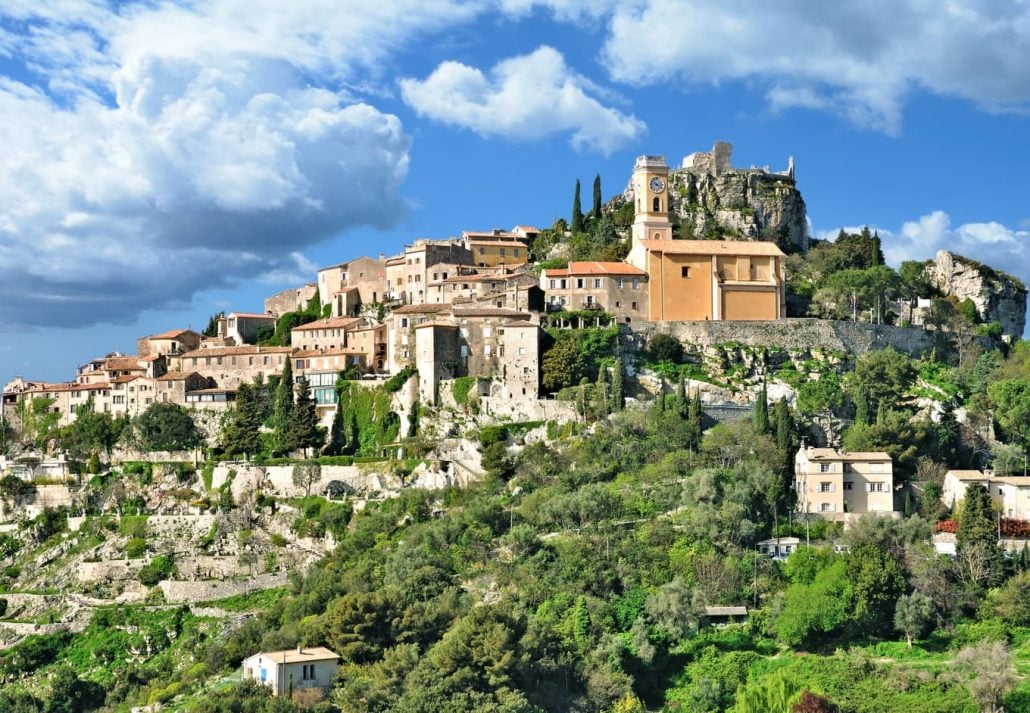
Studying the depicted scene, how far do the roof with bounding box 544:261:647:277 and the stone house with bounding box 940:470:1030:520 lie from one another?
20828mm

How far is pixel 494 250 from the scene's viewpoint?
89.0m

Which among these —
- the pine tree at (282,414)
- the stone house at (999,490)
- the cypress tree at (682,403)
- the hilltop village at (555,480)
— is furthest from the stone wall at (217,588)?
the stone house at (999,490)

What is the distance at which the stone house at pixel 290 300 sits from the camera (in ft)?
295

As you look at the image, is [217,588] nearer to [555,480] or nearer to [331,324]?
[555,480]

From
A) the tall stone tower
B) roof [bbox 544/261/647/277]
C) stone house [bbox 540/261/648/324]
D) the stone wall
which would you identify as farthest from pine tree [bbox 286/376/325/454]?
the tall stone tower

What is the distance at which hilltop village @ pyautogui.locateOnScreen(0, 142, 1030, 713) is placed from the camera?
51.5m

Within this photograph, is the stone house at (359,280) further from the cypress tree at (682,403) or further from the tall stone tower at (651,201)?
the cypress tree at (682,403)

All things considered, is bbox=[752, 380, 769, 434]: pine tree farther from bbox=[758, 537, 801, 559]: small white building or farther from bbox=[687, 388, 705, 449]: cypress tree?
bbox=[758, 537, 801, 559]: small white building

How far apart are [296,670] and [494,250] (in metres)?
43.4

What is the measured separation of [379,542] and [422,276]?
75.8 ft

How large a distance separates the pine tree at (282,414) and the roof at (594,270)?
46.9ft

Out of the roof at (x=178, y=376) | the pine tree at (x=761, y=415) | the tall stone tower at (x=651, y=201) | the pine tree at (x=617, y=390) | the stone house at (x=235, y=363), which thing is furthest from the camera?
the tall stone tower at (x=651, y=201)

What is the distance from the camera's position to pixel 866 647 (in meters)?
53.2

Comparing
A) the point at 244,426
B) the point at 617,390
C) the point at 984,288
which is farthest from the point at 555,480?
the point at 984,288
